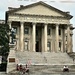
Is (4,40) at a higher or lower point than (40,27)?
lower

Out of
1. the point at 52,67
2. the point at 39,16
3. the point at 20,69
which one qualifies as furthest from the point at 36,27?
the point at 20,69

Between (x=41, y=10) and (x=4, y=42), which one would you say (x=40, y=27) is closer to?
(x=41, y=10)

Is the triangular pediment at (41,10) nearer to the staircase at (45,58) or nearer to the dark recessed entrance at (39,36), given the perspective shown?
the dark recessed entrance at (39,36)

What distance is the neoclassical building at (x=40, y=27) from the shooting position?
73.2 metres

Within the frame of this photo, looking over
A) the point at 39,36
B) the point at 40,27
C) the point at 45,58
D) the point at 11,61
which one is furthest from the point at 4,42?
the point at 40,27

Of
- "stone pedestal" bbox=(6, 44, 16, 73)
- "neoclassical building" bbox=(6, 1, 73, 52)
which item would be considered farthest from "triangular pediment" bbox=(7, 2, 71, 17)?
"stone pedestal" bbox=(6, 44, 16, 73)

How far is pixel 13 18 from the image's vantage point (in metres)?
72.8

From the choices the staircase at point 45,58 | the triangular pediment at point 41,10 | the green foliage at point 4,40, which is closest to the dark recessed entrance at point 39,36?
the triangular pediment at point 41,10

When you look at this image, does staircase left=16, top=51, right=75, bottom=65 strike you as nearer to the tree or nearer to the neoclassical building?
the tree

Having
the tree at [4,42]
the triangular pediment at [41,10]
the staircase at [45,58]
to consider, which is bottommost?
the staircase at [45,58]

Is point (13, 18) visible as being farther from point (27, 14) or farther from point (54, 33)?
point (54, 33)

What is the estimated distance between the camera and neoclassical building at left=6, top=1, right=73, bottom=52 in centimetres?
7325

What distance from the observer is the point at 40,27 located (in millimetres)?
78125

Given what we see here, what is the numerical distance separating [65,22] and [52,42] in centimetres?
594
